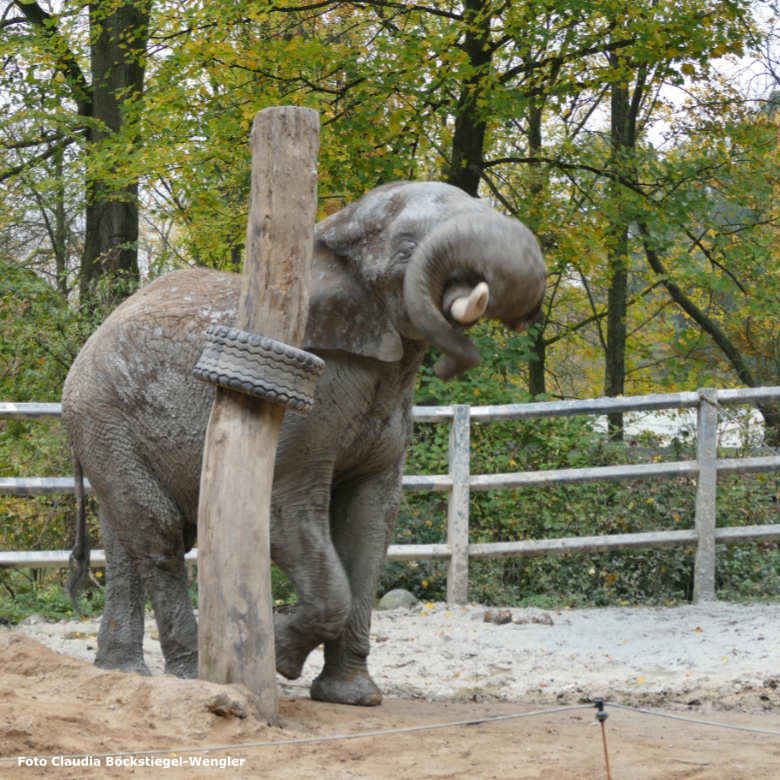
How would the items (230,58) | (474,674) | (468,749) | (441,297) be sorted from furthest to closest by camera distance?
(230,58) < (474,674) < (441,297) < (468,749)

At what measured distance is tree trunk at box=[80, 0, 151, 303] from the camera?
13055 mm

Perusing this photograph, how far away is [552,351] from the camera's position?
21.5 m

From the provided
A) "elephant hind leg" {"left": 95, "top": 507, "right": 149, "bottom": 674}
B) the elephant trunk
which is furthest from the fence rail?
the elephant trunk

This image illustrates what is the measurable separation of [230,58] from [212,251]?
2407mm

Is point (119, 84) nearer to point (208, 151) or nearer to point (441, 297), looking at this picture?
point (208, 151)

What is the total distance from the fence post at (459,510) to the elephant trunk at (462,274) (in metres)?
3.90

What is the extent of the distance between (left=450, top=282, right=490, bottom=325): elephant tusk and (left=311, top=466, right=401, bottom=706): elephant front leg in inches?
44.4

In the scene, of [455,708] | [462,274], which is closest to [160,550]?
[455,708]

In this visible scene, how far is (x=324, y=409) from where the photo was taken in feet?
15.3

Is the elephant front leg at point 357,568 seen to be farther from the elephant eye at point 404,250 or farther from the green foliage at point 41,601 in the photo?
the green foliage at point 41,601

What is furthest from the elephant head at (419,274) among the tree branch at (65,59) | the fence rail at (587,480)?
the tree branch at (65,59)

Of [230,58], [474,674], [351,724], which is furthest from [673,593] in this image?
[230,58]

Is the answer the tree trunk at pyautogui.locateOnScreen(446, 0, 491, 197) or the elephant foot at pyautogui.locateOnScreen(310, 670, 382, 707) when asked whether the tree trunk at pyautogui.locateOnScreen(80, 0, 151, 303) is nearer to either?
the tree trunk at pyautogui.locateOnScreen(446, 0, 491, 197)

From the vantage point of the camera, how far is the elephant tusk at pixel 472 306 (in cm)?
411
